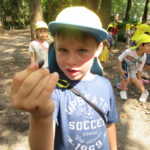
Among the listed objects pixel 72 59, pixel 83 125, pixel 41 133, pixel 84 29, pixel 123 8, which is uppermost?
pixel 123 8

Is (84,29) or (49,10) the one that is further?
(49,10)

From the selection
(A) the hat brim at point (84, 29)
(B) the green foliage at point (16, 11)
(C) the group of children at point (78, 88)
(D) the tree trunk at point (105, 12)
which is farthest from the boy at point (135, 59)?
(B) the green foliage at point (16, 11)

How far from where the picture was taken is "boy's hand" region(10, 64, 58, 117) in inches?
26.7

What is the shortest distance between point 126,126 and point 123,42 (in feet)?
30.1

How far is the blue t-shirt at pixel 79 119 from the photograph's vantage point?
4.23 ft

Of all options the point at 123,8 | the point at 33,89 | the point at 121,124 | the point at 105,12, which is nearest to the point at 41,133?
the point at 33,89

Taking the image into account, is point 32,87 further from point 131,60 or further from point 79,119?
point 131,60

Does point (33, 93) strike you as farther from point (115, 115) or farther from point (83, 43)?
point (115, 115)

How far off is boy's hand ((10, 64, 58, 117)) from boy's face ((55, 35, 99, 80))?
53cm

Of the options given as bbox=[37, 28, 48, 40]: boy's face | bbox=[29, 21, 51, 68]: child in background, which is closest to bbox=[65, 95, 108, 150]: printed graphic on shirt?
bbox=[29, 21, 51, 68]: child in background

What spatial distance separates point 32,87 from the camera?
0.68 meters

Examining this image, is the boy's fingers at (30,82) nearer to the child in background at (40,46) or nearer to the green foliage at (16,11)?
the child in background at (40,46)

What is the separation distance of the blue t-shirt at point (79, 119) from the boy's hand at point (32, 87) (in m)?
0.55

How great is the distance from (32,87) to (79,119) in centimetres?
72
